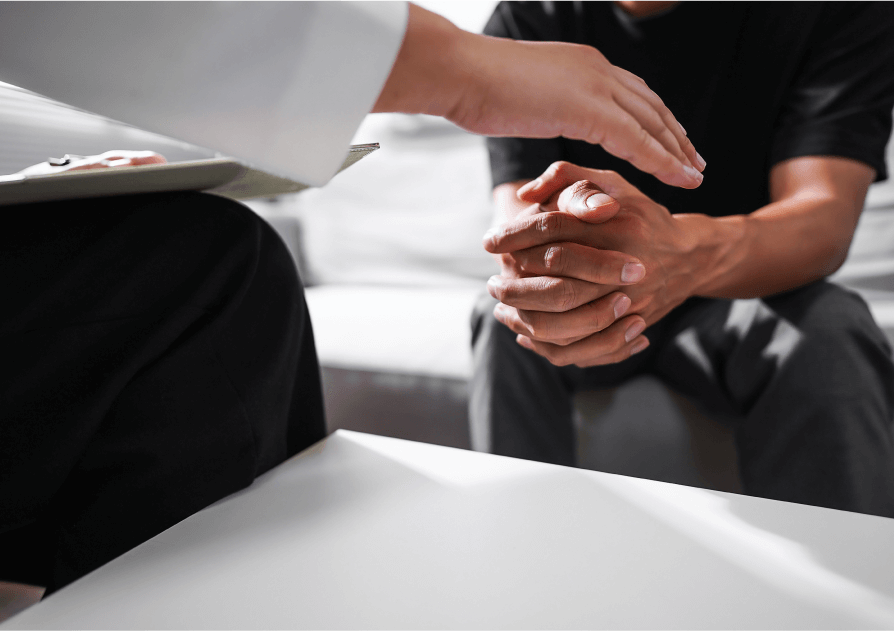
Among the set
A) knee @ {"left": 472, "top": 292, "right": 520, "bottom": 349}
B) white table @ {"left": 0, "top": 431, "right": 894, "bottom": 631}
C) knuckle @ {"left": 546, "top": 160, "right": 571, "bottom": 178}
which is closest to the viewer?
white table @ {"left": 0, "top": 431, "right": 894, "bottom": 631}

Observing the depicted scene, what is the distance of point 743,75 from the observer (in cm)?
43

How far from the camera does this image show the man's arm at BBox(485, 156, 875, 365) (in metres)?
0.45

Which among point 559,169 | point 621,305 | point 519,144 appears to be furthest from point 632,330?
point 519,144

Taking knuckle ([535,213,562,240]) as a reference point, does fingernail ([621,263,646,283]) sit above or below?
below

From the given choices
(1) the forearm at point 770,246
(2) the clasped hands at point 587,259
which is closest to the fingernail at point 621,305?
(2) the clasped hands at point 587,259

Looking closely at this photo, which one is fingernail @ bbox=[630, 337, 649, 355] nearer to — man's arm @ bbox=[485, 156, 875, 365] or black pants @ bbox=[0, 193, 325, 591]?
man's arm @ bbox=[485, 156, 875, 365]

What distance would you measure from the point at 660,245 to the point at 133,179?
0.40m

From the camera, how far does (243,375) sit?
0.43 meters

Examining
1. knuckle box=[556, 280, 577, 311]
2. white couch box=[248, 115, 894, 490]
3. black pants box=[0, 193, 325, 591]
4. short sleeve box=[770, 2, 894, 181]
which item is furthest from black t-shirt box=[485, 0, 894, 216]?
black pants box=[0, 193, 325, 591]

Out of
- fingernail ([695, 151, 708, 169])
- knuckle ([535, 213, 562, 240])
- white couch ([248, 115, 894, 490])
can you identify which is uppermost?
fingernail ([695, 151, 708, 169])

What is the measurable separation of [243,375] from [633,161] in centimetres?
32

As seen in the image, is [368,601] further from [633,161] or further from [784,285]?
[784,285]

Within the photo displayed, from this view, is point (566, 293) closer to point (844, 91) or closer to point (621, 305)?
point (621, 305)

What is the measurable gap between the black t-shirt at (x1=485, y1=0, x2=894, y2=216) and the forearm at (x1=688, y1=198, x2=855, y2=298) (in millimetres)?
21
